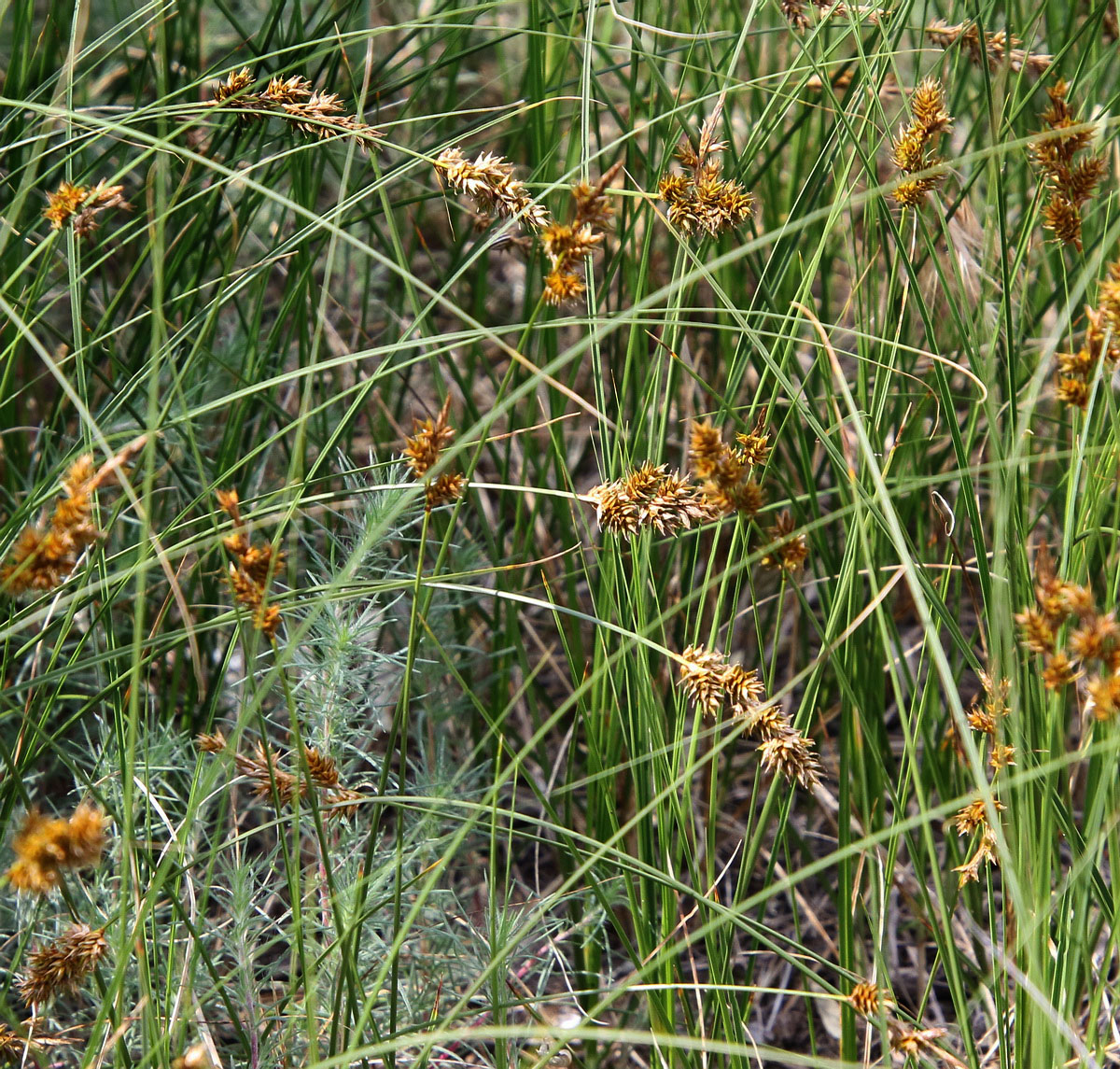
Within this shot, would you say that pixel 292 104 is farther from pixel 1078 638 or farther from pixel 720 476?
pixel 1078 638

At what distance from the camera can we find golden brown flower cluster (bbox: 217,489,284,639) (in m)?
0.72

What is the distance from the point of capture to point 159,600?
1451 millimetres

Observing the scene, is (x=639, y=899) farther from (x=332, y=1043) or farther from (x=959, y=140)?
(x=959, y=140)

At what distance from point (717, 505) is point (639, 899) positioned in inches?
22.5

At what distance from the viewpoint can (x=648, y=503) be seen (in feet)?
2.84

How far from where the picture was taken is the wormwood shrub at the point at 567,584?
0.84 metres

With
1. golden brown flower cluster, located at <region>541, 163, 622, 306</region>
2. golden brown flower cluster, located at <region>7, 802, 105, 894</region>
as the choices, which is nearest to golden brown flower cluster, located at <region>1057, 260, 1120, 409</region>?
golden brown flower cluster, located at <region>541, 163, 622, 306</region>

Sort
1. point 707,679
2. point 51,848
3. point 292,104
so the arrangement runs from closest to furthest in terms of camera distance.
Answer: point 51,848 < point 707,679 < point 292,104

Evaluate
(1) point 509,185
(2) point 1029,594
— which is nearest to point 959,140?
(2) point 1029,594

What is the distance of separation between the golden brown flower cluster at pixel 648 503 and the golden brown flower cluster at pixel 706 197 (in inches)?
9.9

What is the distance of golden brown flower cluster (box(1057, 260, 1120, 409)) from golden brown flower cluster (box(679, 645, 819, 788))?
34cm

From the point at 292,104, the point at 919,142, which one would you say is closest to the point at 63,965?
the point at 292,104

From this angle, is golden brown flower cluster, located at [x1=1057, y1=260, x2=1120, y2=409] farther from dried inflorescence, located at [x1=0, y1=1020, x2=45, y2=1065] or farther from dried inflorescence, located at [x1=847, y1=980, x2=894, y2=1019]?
dried inflorescence, located at [x1=0, y1=1020, x2=45, y2=1065]

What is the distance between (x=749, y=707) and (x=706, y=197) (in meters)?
0.47
